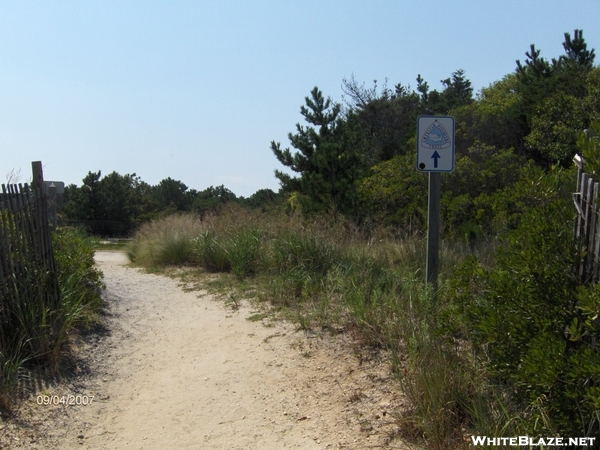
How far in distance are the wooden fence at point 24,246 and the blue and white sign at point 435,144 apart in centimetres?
429

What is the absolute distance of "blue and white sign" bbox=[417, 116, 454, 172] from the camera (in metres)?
6.85

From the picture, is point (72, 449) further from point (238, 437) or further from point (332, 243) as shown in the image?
point (332, 243)

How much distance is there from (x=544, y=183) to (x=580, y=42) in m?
27.2

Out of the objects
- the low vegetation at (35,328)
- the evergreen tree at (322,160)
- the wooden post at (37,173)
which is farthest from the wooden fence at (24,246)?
the evergreen tree at (322,160)

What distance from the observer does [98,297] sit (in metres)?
8.58

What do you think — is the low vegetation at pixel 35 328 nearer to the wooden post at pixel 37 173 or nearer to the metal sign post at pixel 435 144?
the wooden post at pixel 37 173

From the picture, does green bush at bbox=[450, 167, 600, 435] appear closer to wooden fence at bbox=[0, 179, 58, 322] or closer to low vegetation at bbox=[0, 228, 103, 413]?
low vegetation at bbox=[0, 228, 103, 413]

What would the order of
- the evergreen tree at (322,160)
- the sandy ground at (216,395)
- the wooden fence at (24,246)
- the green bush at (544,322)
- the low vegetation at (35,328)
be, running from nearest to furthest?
the green bush at (544,322) < the sandy ground at (216,395) < the low vegetation at (35,328) < the wooden fence at (24,246) < the evergreen tree at (322,160)

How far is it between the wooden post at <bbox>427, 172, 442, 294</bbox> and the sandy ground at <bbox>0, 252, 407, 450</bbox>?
4.32ft

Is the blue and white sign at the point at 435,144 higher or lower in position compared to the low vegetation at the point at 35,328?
higher

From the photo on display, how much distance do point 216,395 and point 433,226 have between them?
121 inches

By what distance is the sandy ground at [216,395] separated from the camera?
4848 millimetres

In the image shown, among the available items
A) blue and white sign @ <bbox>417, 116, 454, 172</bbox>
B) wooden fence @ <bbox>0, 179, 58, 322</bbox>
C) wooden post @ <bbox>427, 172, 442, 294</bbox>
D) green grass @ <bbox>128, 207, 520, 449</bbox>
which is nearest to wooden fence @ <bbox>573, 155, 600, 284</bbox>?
green grass @ <bbox>128, 207, 520, 449</bbox>

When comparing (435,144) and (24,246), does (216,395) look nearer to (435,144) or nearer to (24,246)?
(24,246)
